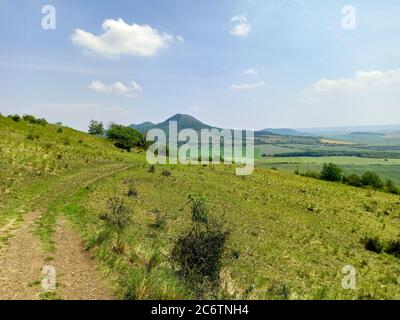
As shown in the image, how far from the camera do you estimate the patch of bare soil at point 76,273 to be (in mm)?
10135

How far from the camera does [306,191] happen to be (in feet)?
175

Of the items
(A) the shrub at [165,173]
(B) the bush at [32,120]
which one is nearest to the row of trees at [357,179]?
(A) the shrub at [165,173]

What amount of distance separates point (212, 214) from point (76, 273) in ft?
58.4

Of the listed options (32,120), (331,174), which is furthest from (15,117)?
(331,174)

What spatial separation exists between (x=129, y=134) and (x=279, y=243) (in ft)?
225

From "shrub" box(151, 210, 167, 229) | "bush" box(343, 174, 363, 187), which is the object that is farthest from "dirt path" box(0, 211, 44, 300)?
"bush" box(343, 174, 363, 187)

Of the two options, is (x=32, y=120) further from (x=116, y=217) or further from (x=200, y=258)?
(x=200, y=258)

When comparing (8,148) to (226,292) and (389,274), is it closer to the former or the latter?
(226,292)

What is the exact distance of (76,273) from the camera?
38.0 feet

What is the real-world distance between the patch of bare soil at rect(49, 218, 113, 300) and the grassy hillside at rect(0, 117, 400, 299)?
45 centimetres

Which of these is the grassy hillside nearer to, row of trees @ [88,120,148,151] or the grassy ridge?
the grassy ridge

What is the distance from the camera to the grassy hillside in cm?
1377
